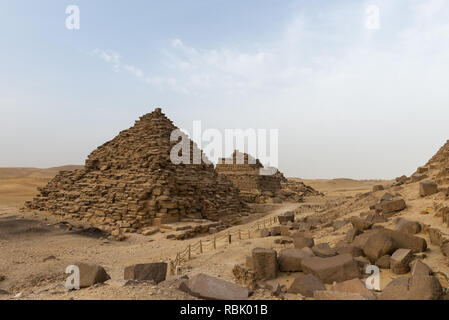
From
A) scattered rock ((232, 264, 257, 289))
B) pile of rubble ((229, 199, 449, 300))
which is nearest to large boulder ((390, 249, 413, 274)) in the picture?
pile of rubble ((229, 199, 449, 300))

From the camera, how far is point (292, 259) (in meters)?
4.90

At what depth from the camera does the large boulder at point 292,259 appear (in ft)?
15.9

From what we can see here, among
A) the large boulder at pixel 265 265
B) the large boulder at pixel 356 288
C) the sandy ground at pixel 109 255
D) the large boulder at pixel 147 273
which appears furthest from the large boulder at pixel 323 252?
the large boulder at pixel 147 273

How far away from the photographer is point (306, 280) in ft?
12.1

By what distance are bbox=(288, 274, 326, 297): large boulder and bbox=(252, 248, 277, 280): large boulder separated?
38.0 inches

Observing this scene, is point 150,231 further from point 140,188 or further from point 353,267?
point 353,267

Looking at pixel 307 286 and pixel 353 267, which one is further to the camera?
pixel 353 267

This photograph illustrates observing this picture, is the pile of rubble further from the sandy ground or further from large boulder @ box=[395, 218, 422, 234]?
the sandy ground

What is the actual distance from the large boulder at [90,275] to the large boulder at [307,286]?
274 cm

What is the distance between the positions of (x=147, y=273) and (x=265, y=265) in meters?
2.03

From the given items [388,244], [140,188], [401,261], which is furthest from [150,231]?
[401,261]
